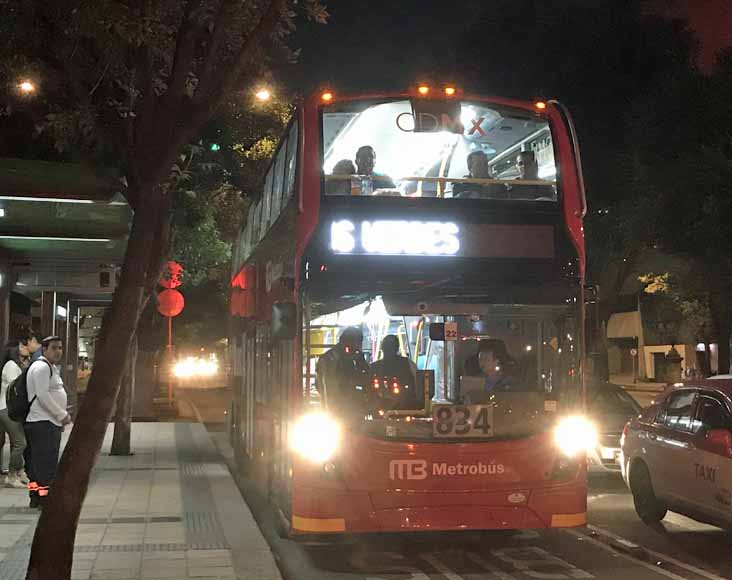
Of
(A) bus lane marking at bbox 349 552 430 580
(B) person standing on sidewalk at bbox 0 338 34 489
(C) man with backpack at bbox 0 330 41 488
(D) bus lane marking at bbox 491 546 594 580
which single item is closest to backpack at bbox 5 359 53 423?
(C) man with backpack at bbox 0 330 41 488

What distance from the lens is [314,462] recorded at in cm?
905

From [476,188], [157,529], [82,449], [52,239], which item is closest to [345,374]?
[476,188]

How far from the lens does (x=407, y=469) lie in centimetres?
903

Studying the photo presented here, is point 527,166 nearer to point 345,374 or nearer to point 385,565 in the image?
point 345,374

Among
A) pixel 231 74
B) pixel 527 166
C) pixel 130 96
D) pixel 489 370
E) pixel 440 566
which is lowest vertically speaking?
pixel 440 566

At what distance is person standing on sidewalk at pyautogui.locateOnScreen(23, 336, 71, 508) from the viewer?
11547 millimetres

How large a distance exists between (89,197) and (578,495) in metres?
8.27

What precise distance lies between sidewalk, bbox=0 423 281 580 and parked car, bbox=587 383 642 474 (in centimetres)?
484

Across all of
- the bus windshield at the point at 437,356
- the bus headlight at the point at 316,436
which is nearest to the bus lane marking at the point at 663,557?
the bus windshield at the point at 437,356

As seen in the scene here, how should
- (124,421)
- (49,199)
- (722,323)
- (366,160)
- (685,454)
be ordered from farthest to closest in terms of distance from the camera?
(722,323), (124,421), (49,199), (685,454), (366,160)

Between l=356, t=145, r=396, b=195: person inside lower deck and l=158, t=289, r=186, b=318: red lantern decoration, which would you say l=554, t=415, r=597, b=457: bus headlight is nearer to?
l=356, t=145, r=396, b=195: person inside lower deck

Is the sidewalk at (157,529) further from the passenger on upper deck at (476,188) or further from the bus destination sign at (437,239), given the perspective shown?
the passenger on upper deck at (476,188)

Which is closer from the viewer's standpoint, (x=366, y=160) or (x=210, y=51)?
(x=210, y=51)

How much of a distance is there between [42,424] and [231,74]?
558 cm
